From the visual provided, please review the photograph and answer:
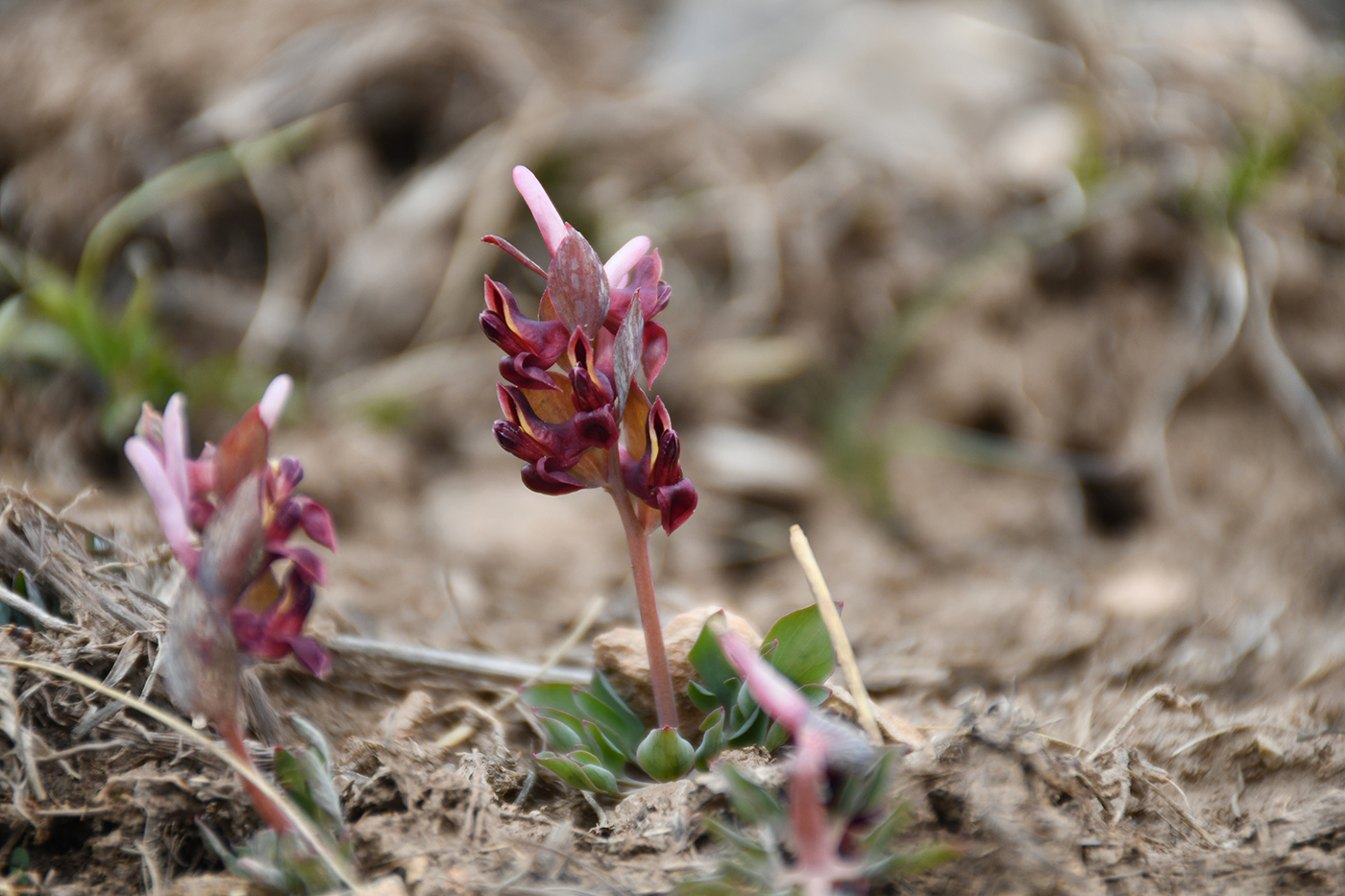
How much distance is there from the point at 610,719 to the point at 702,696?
140mm

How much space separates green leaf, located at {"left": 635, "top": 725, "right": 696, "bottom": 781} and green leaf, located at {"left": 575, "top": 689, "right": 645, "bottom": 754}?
0.06 meters

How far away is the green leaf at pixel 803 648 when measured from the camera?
1245 mm

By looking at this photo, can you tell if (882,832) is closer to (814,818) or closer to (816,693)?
(814,818)

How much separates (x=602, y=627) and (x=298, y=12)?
A: 3281 mm

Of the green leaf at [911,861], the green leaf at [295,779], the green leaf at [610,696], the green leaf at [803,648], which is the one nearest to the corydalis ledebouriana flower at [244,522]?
the green leaf at [295,779]

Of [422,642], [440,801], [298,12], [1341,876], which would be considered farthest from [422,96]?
[1341,876]

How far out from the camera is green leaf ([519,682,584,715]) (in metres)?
1.36

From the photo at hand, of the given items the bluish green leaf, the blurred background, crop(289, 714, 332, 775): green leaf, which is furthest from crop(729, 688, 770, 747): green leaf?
the blurred background

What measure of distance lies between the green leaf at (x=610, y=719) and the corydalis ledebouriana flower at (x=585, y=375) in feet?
0.96

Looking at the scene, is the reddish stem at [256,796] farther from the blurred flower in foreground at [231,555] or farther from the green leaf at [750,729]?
the green leaf at [750,729]

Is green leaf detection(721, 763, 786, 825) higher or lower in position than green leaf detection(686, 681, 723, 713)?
higher

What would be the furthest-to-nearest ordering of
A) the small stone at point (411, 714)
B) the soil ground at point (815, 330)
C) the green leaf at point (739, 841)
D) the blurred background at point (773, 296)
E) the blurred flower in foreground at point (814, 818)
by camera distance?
the blurred background at point (773, 296)
the soil ground at point (815, 330)
the small stone at point (411, 714)
the green leaf at point (739, 841)
the blurred flower in foreground at point (814, 818)

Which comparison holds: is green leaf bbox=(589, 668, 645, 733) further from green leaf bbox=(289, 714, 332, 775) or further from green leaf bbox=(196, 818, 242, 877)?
green leaf bbox=(196, 818, 242, 877)

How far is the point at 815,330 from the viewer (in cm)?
355
